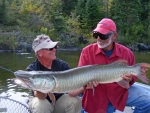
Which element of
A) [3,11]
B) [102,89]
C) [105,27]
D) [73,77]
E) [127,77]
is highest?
[105,27]

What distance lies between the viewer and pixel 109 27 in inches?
188

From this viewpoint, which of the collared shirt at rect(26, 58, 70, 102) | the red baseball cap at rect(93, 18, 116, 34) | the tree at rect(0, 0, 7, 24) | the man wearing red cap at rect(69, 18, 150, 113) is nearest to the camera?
the collared shirt at rect(26, 58, 70, 102)

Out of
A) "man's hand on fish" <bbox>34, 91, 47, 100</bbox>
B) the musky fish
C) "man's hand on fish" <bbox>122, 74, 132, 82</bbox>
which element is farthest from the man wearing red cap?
"man's hand on fish" <bbox>34, 91, 47, 100</bbox>

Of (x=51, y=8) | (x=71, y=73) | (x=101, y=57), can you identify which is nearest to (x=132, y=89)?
(x=101, y=57)

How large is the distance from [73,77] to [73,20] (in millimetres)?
40360

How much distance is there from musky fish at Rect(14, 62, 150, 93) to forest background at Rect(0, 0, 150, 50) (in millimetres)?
30709

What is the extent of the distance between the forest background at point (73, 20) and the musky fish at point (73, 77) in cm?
3071

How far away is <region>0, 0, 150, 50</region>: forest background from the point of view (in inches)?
1522

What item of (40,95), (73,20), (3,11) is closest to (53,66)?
(40,95)

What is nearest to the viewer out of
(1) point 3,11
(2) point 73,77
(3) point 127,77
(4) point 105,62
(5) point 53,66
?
(2) point 73,77

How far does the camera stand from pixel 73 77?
3.99 meters

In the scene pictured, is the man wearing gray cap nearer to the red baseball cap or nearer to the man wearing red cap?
the man wearing red cap

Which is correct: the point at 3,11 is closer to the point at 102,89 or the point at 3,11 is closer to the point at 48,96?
the point at 102,89

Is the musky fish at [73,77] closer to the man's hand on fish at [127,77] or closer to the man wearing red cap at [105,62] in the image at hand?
the man's hand on fish at [127,77]
